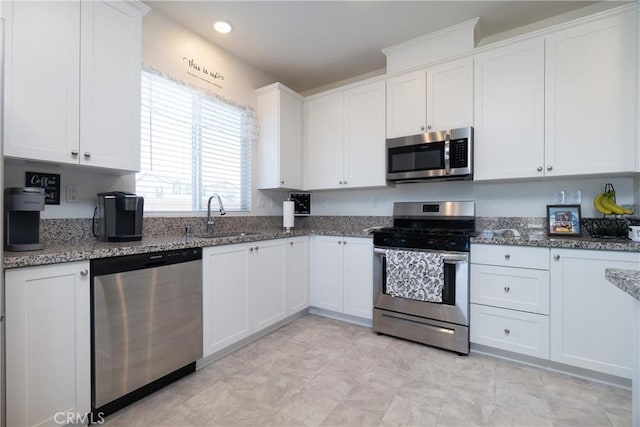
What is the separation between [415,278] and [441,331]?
17.8 inches

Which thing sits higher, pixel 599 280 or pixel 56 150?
pixel 56 150

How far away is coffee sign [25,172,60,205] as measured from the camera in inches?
68.4

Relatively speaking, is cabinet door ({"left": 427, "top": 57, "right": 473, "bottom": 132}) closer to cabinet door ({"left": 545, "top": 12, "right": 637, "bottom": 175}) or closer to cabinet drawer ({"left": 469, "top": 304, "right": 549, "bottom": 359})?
cabinet door ({"left": 545, "top": 12, "right": 637, "bottom": 175})

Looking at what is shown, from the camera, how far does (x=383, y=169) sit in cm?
297

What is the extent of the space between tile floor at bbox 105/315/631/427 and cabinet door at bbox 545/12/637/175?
1.50 metres

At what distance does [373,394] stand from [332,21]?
2823mm

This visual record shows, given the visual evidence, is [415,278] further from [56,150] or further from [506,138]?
[56,150]

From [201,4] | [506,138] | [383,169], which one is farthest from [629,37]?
[201,4]

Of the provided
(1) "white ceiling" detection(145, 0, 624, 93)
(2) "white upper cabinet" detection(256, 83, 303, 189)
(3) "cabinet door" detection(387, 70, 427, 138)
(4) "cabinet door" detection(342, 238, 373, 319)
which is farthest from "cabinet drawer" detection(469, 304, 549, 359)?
(1) "white ceiling" detection(145, 0, 624, 93)

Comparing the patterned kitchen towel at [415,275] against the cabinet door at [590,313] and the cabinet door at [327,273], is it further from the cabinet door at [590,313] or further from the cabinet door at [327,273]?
the cabinet door at [590,313]

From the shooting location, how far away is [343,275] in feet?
9.77

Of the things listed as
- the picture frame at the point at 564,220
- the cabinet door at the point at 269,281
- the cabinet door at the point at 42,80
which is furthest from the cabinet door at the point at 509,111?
the cabinet door at the point at 42,80

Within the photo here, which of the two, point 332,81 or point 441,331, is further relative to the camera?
point 332,81

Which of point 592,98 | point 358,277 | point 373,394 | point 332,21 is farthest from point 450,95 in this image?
point 373,394
